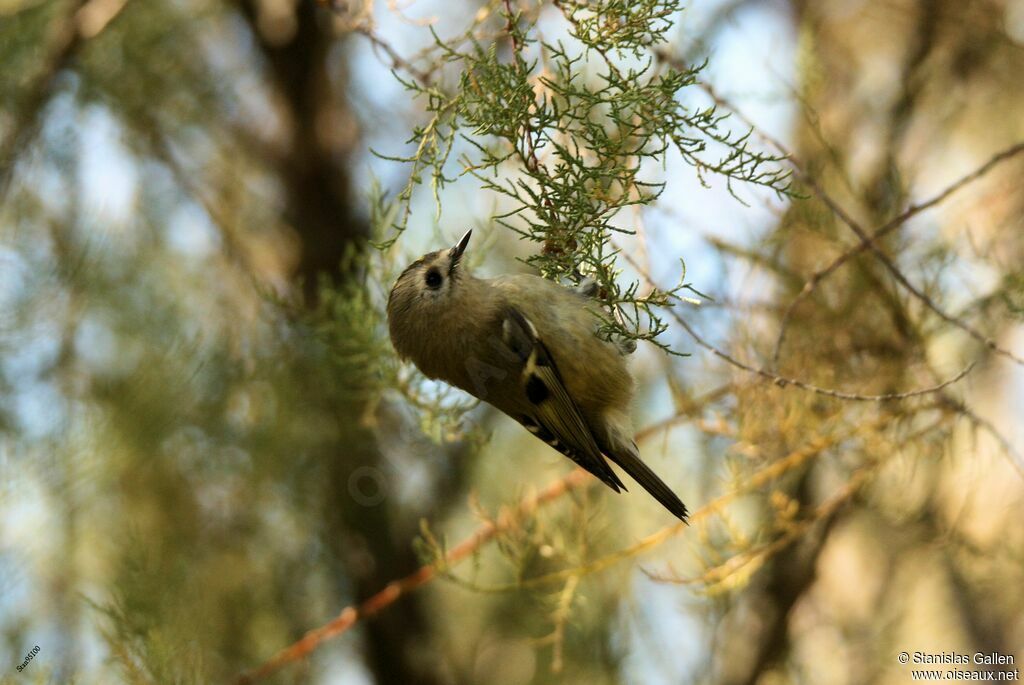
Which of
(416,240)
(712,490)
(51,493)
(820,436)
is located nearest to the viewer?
(820,436)

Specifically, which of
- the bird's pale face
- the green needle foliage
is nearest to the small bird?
the bird's pale face

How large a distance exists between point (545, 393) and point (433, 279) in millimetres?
332

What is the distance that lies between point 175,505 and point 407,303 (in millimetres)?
1414

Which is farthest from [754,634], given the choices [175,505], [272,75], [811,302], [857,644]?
[272,75]

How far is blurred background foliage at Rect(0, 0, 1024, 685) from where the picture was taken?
200 centimetres

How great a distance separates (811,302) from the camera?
7.77 ft

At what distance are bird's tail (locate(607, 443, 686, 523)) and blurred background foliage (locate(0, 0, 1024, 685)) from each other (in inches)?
3.1

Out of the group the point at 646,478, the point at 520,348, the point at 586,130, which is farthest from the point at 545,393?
the point at 586,130

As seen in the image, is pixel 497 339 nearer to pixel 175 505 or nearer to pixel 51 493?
pixel 51 493

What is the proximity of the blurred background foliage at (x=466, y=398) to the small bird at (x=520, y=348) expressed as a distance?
7 centimetres

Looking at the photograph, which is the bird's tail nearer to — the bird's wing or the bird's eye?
the bird's wing

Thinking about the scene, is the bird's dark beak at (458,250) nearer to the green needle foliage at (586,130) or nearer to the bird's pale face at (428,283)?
the bird's pale face at (428,283)

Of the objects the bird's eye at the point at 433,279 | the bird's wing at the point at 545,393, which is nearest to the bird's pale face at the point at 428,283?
the bird's eye at the point at 433,279

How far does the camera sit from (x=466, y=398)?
2074 mm
